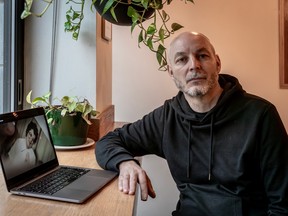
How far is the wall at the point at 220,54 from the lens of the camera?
223 cm

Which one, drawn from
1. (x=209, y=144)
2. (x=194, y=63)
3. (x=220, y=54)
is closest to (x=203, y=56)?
(x=194, y=63)

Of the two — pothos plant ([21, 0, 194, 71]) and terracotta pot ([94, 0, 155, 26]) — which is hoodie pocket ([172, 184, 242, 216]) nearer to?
pothos plant ([21, 0, 194, 71])

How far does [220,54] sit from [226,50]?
5cm

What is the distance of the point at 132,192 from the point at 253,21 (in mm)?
1842

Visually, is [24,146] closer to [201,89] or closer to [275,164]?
[201,89]

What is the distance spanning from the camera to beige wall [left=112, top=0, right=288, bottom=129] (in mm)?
2229

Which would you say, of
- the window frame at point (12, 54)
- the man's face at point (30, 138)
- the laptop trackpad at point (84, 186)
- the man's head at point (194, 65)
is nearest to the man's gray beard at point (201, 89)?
the man's head at point (194, 65)

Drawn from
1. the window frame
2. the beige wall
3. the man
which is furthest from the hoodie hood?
the beige wall

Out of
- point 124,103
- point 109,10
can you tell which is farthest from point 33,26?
point 124,103

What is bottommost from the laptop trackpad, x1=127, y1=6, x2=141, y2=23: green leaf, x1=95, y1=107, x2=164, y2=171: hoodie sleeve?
the laptop trackpad

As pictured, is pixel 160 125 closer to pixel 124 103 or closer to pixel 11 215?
pixel 11 215

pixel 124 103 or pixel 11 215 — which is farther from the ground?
pixel 124 103

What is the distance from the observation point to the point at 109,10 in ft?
3.92

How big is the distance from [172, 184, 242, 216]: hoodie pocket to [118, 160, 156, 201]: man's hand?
0.29 metres
